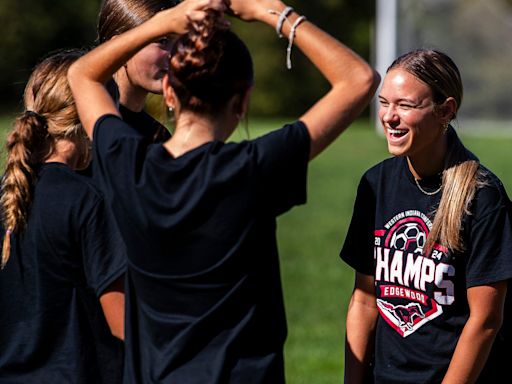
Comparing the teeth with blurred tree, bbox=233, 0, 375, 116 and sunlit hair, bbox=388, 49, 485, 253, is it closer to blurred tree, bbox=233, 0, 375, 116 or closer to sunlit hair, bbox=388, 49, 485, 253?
sunlit hair, bbox=388, 49, 485, 253

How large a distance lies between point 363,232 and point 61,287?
1129mm

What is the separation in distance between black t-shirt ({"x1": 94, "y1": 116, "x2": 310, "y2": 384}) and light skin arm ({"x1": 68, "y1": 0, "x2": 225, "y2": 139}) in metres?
0.14

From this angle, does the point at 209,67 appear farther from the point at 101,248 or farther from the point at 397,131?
the point at 397,131

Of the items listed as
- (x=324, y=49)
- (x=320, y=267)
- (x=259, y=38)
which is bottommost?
(x=259, y=38)

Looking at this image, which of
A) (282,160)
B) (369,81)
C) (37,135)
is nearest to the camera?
(282,160)

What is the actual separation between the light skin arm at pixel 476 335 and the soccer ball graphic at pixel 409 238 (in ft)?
0.76

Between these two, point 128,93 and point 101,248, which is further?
point 128,93

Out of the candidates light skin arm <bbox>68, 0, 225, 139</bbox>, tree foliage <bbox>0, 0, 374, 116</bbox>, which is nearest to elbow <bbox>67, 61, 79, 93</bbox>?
light skin arm <bbox>68, 0, 225, 139</bbox>

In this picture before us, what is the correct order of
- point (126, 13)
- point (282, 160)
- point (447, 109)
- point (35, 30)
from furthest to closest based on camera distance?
1. point (35, 30)
2. point (126, 13)
3. point (447, 109)
4. point (282, 160)

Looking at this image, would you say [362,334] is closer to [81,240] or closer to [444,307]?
[444,307]

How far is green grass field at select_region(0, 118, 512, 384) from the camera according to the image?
897 centimetres

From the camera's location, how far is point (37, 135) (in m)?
3.53

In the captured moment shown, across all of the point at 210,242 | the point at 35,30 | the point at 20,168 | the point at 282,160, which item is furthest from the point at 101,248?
the point at 35,30

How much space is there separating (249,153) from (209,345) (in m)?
0.56
